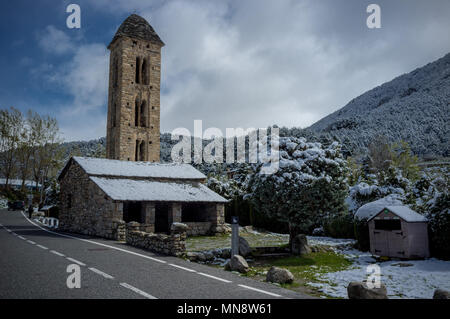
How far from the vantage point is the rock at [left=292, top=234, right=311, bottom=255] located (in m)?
16.0

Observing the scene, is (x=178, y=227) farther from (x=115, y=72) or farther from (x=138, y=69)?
(x=115, y=72)

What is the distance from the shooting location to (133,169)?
26.7 metres

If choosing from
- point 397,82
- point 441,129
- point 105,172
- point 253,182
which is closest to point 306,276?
point 253,182

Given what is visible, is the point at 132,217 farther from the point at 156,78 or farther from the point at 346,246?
the point at 156,78

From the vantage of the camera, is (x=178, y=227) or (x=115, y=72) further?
(x=115, y=72)

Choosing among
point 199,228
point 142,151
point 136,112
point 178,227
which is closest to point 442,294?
point 178,227

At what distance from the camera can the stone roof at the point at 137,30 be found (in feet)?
126

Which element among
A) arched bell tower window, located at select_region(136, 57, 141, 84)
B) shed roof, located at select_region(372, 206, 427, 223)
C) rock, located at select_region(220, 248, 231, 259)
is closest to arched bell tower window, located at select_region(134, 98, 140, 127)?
arched bell tower window, located at select_region(136, 57, 141, 84)

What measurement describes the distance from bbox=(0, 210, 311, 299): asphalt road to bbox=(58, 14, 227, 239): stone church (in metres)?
5.48

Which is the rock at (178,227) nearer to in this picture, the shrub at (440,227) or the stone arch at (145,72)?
the shrub at (440,227)

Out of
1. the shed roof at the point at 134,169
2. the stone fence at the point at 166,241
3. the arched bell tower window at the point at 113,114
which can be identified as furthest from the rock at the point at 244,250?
the arched bell tower window at the point at 113,114

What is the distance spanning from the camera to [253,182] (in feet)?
53.9

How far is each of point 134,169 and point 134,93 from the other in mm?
14538

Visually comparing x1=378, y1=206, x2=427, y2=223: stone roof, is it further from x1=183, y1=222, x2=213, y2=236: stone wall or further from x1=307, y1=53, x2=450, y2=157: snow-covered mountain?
x1=307, y1=53, x2=450, y2=157: snow-covered mountain
